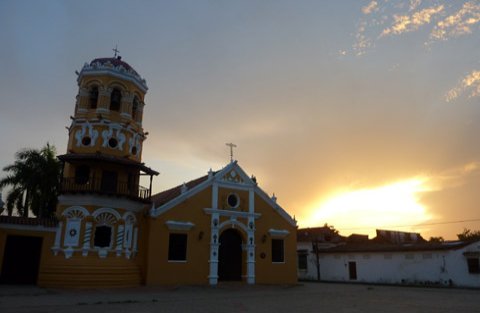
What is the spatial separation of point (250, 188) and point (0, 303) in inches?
662

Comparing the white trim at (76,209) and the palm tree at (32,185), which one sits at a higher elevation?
the palm tree at (32,185)

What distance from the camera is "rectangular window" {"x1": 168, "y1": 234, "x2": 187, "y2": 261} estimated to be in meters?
23.8

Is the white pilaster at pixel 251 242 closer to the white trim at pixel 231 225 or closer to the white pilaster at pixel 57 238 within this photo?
the white trim at pixel 231 225

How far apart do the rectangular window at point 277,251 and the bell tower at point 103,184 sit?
952 cm

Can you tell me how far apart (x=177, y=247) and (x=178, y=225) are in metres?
1.33

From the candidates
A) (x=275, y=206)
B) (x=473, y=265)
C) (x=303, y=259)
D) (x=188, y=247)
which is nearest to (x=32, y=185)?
(x=188, y=247)

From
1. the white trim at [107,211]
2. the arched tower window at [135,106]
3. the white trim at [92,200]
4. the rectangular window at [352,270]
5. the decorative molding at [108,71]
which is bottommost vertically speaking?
the rectangular window at [352,270]

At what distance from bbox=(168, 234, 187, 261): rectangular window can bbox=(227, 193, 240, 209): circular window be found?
12.9 feet

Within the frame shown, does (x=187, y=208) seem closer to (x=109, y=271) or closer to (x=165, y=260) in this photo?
(x=165, y=260)

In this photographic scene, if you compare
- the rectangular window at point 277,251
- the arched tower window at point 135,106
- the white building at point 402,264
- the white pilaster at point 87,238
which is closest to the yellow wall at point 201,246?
the rectangular window at point 277,251

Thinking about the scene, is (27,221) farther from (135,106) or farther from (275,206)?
(275,206)

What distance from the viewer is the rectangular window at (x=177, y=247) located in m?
23.8

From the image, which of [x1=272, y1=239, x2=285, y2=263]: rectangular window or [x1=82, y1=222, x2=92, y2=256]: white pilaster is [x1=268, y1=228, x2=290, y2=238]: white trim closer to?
[x1=272, y1=239, x2=285, y2=263]: rectangular window

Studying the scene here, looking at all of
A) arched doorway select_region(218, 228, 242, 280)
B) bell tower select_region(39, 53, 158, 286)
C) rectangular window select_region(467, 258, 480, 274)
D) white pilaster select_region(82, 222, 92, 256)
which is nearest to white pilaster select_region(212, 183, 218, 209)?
arched doorway select_region(218, 228, 242, 280)
